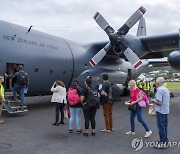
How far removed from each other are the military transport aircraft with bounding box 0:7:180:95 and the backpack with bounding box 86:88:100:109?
4.98 metres

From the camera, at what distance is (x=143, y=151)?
5.46 m

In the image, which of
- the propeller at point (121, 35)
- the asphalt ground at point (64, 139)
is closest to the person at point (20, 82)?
the asphalt ground at point (64, 139)

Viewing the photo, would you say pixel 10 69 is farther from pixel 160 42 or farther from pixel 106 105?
pixel 160 42

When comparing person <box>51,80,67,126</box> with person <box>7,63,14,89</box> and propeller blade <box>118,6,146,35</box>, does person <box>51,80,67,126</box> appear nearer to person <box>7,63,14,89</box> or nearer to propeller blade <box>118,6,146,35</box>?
person <box>7,63,14,89</box>

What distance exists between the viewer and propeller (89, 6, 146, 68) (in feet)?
46.2

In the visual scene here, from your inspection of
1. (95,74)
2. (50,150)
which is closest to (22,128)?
(50,150)

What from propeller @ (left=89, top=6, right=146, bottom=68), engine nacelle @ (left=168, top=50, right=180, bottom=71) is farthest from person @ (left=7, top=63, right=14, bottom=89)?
engine nacelle @ (left=168, top=50, right=180, bottom=71)

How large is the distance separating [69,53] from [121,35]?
3.16m

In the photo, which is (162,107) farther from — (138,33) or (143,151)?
(138,33)

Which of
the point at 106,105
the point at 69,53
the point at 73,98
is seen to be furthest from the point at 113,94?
the point at 69,53

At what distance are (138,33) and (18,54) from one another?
53.6 ft

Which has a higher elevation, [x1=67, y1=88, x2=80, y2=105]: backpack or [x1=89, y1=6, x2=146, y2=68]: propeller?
[x1=89, y1=6, x2=146, y2=68]: propeller

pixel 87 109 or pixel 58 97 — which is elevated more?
pixel 58 97

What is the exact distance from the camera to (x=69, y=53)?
46.7ft
